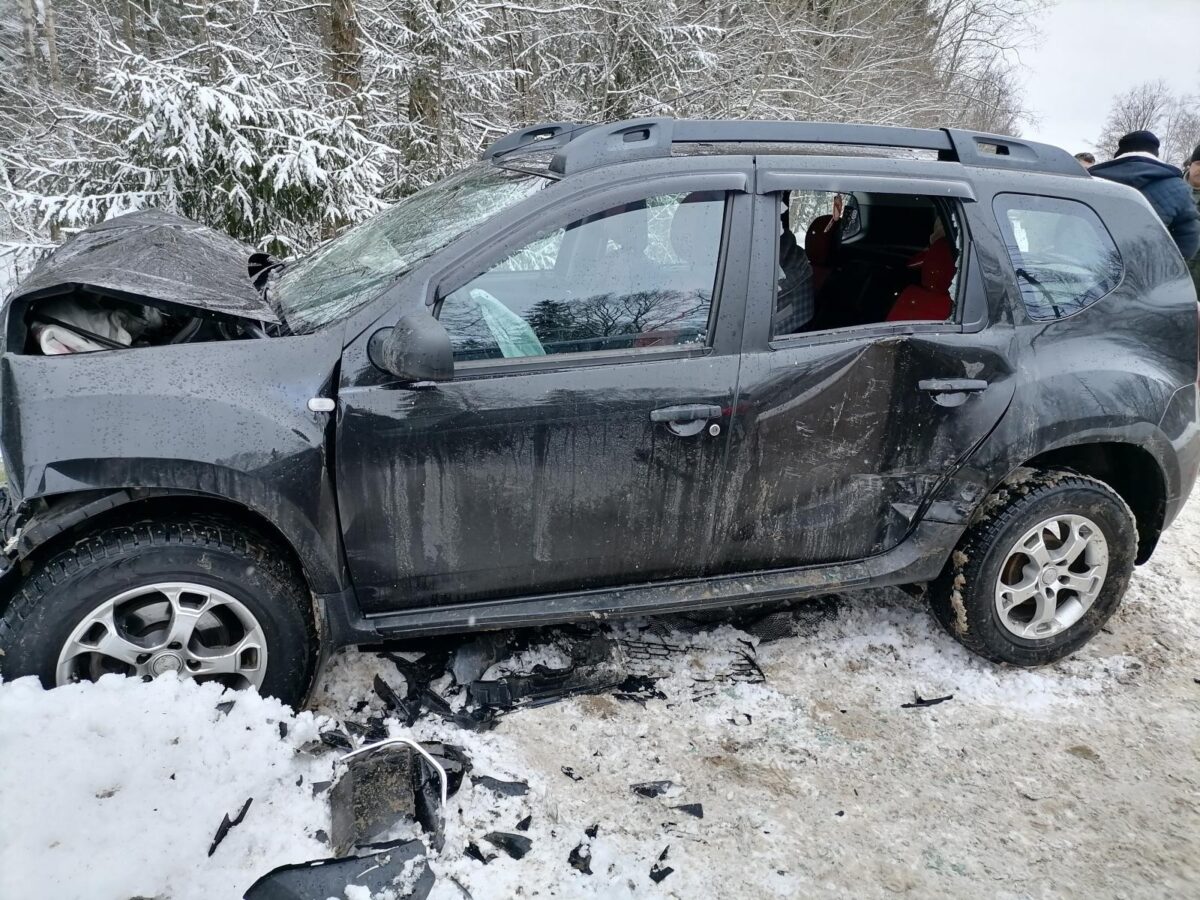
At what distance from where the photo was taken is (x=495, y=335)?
2611 millimetres

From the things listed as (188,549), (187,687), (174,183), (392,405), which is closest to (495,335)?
(392,405)

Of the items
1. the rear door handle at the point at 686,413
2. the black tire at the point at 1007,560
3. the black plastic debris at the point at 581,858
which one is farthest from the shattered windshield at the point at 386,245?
the black tire at the point at 1007,560

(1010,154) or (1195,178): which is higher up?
(1195,178)

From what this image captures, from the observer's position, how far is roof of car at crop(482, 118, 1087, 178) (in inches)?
110

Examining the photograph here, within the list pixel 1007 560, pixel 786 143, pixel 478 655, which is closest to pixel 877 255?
pixel 786 143

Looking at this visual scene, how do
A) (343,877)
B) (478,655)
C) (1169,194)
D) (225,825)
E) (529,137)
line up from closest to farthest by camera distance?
(343,877) → (225,825) → (478,655) → (529,137) → (1169,194)

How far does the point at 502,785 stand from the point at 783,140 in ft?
8.36

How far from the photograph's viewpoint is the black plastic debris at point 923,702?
3.21 metres

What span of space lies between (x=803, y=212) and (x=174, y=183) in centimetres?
567

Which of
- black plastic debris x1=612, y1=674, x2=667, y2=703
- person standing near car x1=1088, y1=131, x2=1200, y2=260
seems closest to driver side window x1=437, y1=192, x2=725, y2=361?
black plastic debris x1=612, y1=674, x2=667, y2=703

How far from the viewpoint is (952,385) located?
2980mm

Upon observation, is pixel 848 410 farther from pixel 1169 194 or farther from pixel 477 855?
pixel 1169 194

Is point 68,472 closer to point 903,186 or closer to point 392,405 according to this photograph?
point 392,405

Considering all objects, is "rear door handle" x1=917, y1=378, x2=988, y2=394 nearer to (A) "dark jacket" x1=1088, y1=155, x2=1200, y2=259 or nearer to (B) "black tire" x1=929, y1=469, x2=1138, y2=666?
(B) "black tire" x1=929, y1=469, x2=1138, y2=666
